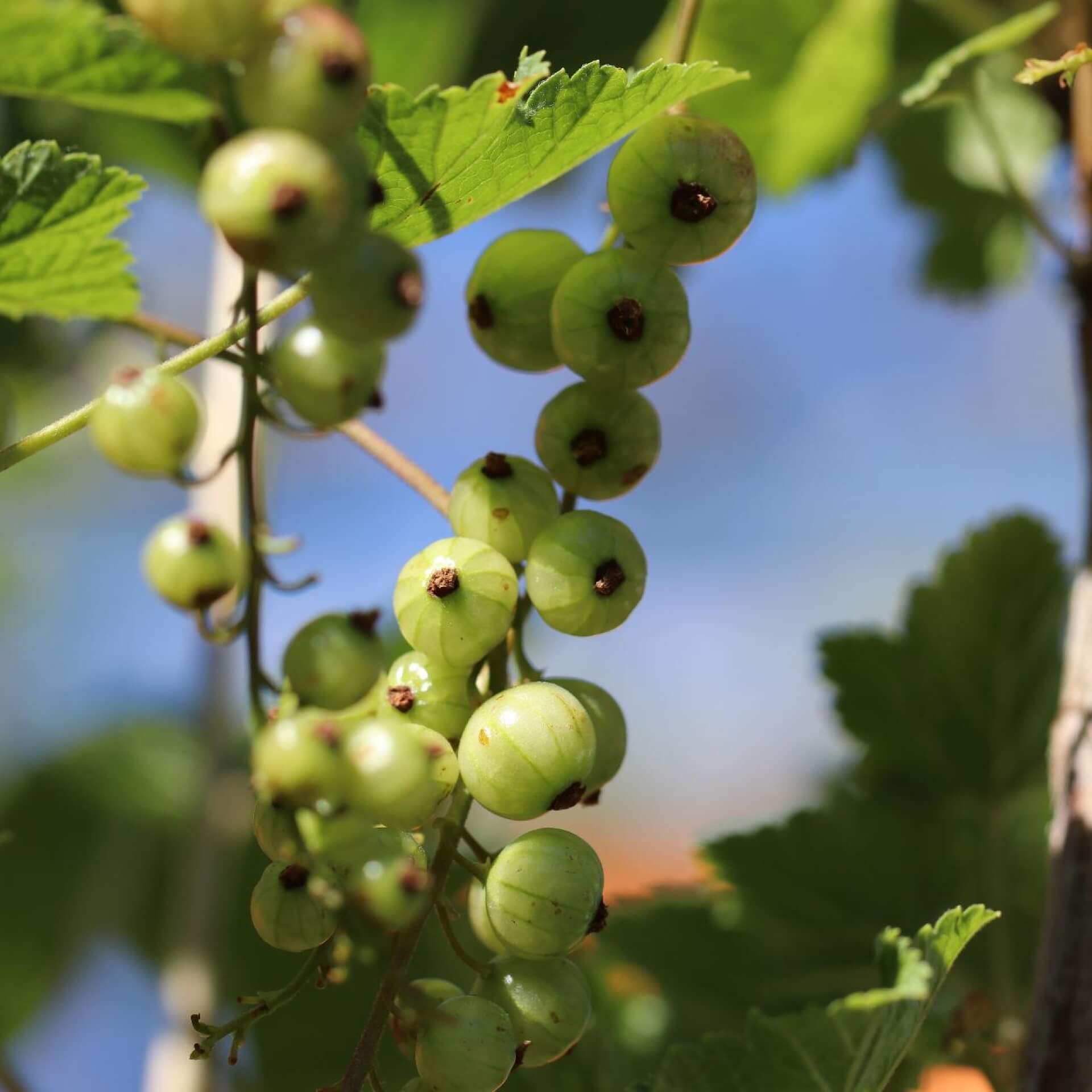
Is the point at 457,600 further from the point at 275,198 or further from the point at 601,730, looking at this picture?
the point at 275,198

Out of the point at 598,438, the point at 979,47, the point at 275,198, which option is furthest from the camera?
the point at 979,47

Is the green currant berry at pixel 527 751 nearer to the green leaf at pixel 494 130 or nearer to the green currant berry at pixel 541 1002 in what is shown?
the green currant berry at pixel 541 1002

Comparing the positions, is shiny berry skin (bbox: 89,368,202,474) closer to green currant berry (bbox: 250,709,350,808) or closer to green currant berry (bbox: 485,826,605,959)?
green currant berry (bbox: 250,709,350,808)

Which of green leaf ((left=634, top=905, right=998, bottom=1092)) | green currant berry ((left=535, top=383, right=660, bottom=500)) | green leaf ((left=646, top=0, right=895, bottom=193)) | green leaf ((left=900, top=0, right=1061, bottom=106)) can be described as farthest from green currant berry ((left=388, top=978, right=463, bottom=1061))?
green leaf ((left=646, top=0, right=895, bottom=193))

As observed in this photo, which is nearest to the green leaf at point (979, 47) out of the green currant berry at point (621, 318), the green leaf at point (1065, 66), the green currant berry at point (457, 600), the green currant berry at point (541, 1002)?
the green leaf at point (1065, 66)

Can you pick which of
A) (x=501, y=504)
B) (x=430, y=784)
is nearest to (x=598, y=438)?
(x=501, y=504)
